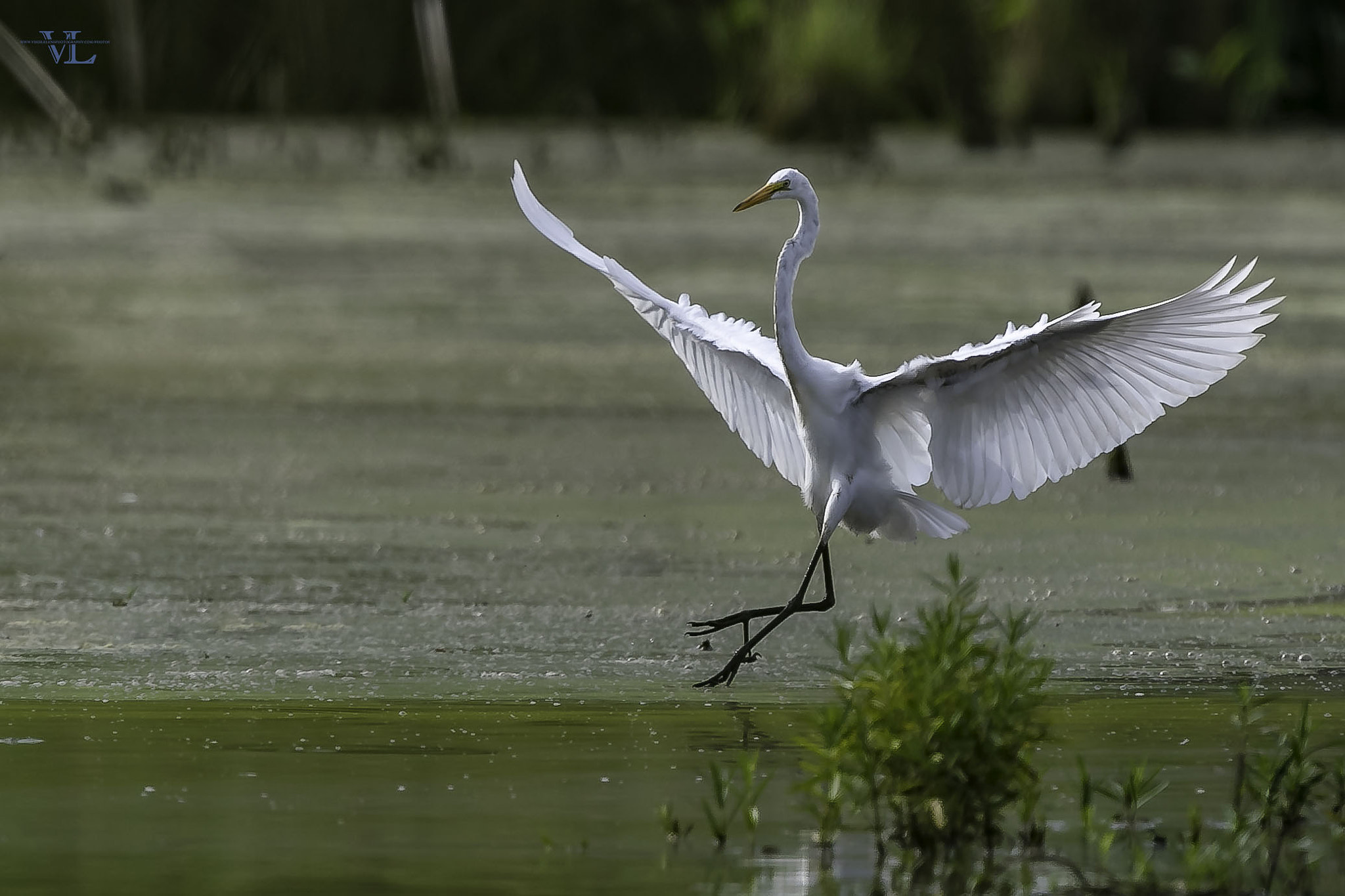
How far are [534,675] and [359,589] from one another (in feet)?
5.14

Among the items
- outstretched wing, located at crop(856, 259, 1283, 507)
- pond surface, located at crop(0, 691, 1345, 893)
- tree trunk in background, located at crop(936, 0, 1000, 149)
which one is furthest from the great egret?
tree trunk in background, located at crop(936, 0, 1000, 149)

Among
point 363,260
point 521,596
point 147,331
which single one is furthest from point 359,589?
point 363,260

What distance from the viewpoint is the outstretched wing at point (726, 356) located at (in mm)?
7758

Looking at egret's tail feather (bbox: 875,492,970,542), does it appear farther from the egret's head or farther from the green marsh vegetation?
the green marsh vegetation

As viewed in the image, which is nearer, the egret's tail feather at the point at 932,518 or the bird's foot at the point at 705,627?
the egret's tail feather at the point at 932,518

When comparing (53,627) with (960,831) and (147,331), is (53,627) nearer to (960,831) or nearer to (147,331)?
(960,831)

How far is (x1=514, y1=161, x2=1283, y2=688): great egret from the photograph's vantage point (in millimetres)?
6898

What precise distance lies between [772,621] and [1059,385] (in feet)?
3.56

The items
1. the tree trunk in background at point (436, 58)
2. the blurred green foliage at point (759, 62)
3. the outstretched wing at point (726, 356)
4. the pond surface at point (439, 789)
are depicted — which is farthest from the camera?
the tree trunk in background at point (436, 58)

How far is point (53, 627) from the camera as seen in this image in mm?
7883

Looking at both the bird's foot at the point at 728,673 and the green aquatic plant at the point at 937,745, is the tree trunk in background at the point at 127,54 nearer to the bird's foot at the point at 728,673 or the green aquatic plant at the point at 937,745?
the bird's foot at the point at 728,673

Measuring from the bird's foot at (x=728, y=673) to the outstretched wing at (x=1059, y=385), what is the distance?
0.80 m

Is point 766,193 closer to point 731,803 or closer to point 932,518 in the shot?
point 932,518

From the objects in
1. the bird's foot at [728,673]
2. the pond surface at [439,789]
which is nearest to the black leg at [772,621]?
the bird's foot at [728,673]
